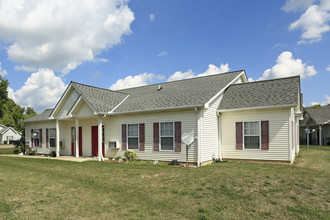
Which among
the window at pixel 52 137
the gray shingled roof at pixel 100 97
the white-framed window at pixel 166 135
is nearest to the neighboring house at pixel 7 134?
the window at pixel 52 137

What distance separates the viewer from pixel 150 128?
1339 cm

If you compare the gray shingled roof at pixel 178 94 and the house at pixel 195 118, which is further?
the gray shingled roof at pixel 178 94

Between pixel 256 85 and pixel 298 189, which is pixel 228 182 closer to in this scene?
pixel 298 189

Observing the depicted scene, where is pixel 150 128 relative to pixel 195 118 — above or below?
below

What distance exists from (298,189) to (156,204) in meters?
3.99

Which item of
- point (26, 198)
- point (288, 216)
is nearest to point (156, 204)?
point (288, 216)

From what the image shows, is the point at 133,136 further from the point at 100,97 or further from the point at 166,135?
the point at 100,97

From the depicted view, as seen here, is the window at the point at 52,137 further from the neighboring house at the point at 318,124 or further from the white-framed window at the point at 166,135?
the neighboring house at the point at 318,124

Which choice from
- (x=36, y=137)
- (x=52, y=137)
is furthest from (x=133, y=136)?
(x=36, y=137)

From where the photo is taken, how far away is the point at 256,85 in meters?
14.3

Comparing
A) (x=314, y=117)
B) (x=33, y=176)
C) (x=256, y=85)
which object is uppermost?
(x=256, y=85)

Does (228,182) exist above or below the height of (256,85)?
below

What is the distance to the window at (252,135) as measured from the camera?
12161 millimetres

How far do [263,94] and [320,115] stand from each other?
21959mm
